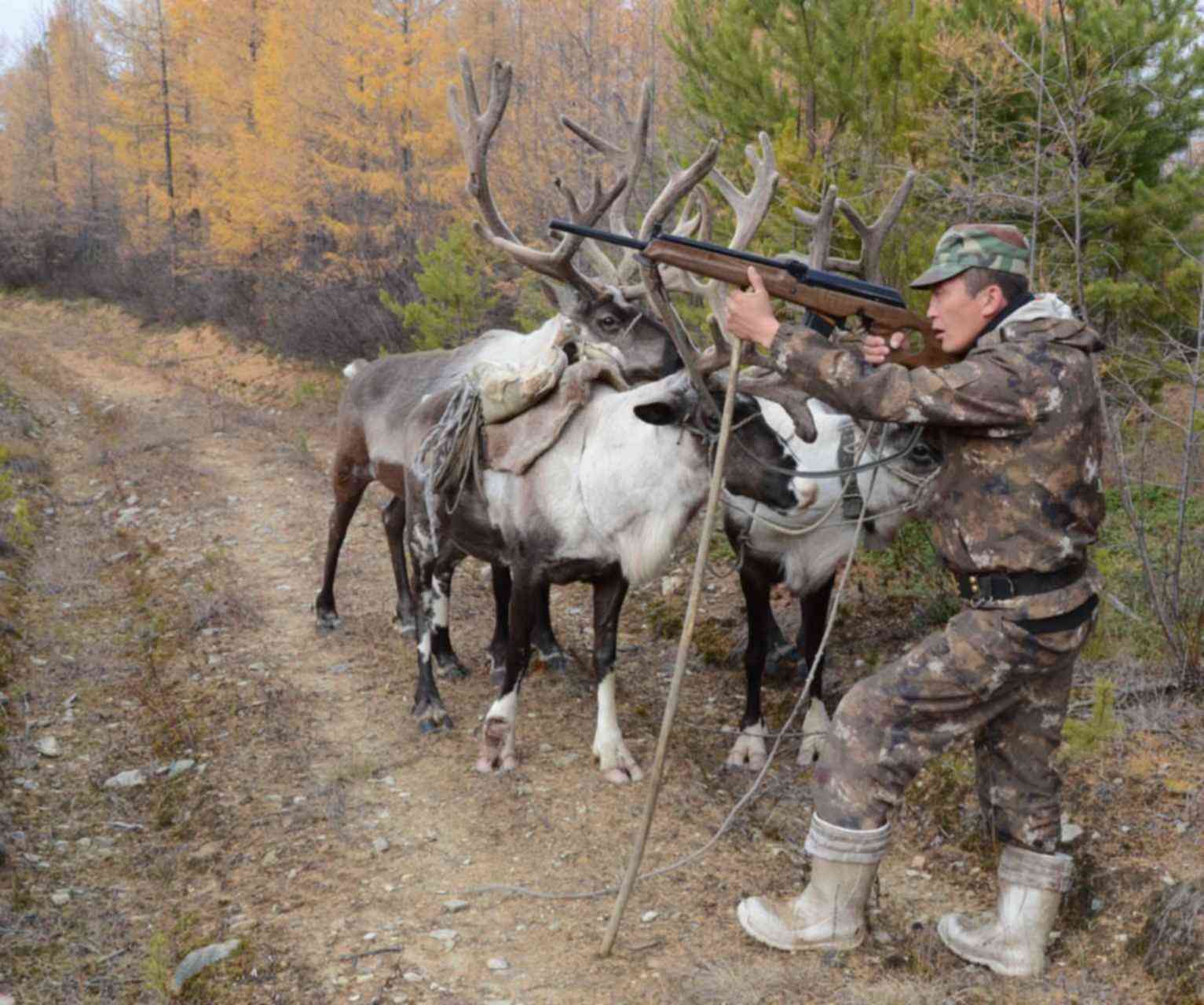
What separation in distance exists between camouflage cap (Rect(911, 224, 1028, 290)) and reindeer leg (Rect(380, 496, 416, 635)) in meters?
4.64

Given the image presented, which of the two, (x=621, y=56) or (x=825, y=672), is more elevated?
(x=621, y=56)

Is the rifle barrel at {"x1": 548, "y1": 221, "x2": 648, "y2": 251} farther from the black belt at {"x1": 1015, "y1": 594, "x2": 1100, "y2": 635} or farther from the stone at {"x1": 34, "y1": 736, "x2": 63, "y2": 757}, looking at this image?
the stone at {"x1": 34, "y1": 736, "x2": 63, "y2": 757}

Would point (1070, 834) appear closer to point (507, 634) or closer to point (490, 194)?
point (507, 634)

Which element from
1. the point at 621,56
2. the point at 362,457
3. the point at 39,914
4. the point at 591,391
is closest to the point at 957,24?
the point at 591,391

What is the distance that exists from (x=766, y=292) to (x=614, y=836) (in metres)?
2.46

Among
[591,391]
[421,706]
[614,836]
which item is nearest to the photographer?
[614,836]

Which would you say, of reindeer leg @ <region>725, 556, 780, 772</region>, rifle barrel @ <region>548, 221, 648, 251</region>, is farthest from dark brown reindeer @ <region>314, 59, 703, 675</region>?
reindeer leg @ <region>725, 556, 780, 772</region>

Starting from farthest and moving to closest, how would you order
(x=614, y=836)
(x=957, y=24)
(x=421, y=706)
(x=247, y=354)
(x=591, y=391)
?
(x=247, y=354) < (x=957, y=24) < (x=421, y=706) < (x=591, y=391) < (x=614, y=836)

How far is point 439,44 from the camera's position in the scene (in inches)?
728

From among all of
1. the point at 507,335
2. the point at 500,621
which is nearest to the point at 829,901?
the point at 500,621

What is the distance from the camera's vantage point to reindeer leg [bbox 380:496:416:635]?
24.1ft

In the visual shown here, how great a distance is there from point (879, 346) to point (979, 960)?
2071mm

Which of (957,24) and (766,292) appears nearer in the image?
(766,292)

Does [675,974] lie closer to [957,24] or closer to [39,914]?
[39,914]
